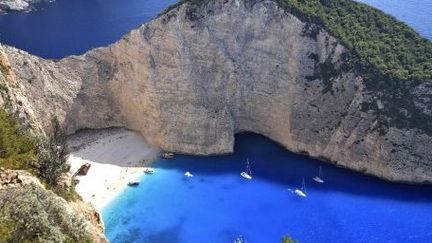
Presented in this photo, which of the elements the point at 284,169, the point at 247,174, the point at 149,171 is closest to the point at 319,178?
the point at 284,169

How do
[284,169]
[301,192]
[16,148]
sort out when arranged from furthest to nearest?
[284,169], [301,192], [16,148]

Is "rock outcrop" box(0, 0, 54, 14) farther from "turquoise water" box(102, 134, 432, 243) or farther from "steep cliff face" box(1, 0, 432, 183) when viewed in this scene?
"turquoise water" box(102, 134, 432, 243)

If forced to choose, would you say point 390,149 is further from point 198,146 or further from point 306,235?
point 198,146

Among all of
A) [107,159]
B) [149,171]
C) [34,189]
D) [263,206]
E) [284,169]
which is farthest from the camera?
[107,159]

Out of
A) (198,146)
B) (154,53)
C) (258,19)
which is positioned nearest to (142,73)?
(154,53)

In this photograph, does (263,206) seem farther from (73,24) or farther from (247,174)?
(73,24)

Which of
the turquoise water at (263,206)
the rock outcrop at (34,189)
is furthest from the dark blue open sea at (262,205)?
the rock outcrop at (34,189)

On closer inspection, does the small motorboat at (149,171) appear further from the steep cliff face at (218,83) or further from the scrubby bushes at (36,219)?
the scrubby bushes at (36,219)
